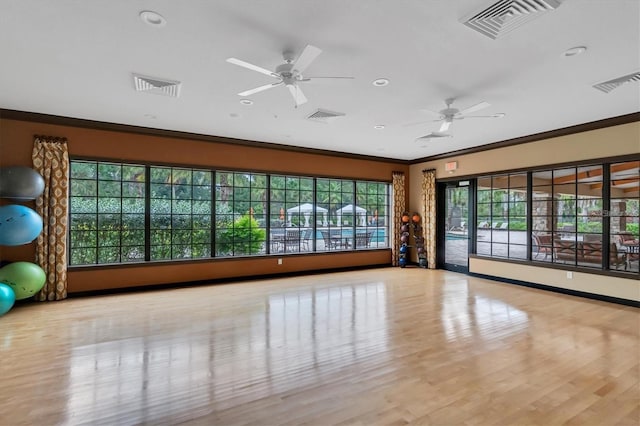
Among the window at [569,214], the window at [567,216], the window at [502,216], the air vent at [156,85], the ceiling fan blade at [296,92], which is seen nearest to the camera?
the ceiling fan blade at [296,92]

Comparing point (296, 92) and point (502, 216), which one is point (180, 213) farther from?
point (502, 216)

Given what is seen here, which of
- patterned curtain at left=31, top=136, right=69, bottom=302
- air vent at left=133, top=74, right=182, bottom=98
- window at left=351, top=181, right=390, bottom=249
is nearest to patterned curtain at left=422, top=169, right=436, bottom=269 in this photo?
window at left=351, top=181, right=390, bottom=249

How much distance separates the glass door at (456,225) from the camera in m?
8.01

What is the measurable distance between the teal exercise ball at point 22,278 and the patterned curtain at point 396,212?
7286mm

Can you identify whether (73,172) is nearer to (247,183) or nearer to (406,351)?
(247,183)

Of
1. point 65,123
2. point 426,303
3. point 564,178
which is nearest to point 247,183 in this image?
point 65,123

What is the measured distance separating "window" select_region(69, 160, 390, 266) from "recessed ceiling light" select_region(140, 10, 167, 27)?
3.92 metres

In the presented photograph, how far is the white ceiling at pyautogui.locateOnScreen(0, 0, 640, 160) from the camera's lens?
259cm

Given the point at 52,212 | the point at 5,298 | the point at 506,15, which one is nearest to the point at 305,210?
the point at 52,212

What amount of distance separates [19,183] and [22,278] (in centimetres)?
133

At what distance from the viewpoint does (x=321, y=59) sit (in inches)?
131

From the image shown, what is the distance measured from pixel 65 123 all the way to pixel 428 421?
6.45 meters

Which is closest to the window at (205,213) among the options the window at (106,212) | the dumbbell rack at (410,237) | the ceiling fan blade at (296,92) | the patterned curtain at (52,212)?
the window at (106,212)

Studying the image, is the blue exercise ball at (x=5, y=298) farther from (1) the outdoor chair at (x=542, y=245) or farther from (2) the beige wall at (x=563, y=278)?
(1) the outdoor chair at (x=542, y=245)
